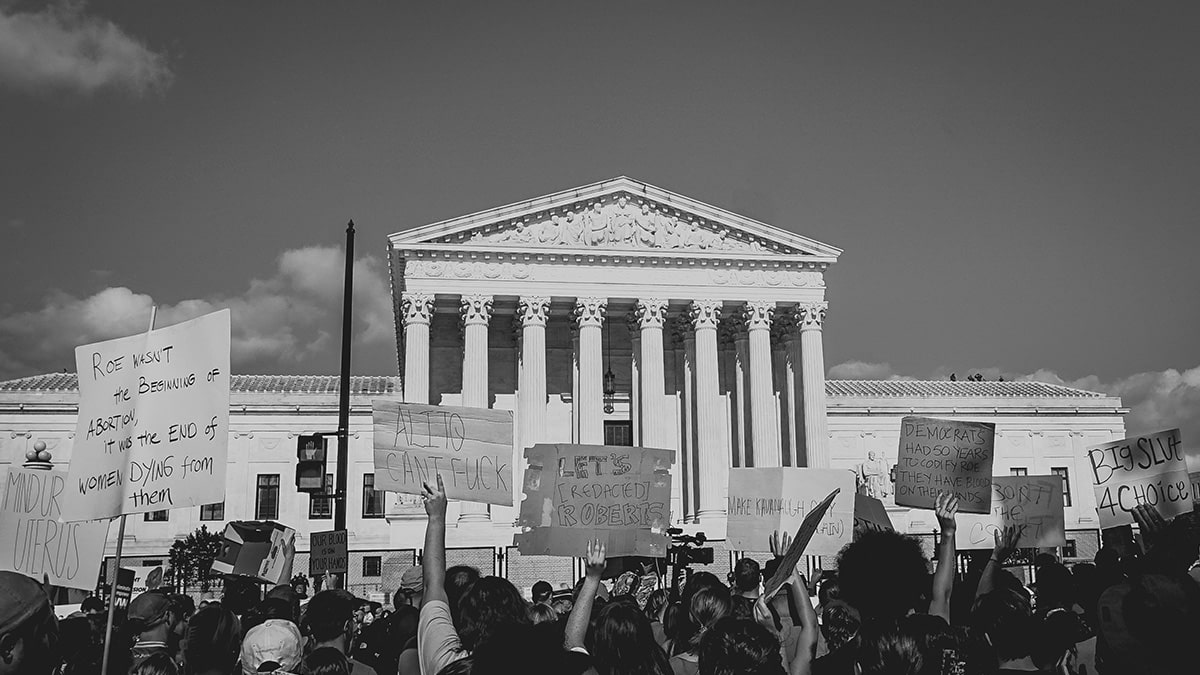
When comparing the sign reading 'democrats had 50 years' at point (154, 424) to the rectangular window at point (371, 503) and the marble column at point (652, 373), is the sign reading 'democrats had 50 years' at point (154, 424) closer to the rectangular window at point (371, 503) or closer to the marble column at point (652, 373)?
the marble column at point (652, 373)

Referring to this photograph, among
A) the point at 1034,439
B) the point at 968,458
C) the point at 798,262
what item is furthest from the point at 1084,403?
the point at 968,458

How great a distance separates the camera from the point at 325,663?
6195mm

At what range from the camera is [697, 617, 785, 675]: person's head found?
5.02 m

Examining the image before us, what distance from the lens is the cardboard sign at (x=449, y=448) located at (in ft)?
31.0

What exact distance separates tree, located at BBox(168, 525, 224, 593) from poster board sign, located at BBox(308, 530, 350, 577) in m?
23.9

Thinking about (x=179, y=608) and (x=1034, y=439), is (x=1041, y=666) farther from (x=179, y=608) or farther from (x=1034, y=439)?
(x=1034, y=439)

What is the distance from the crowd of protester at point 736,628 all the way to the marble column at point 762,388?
3821cm

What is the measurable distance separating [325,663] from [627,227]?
4279cm

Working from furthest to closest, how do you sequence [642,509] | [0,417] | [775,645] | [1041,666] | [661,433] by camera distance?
[0,417] < [661,433] < [642,509] < [1041,666] < [775,645]

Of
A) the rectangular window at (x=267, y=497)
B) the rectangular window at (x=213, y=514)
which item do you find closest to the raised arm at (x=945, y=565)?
the rectangular window at (x=267, y=497)

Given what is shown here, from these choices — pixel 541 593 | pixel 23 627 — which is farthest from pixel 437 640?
pixel 541 593

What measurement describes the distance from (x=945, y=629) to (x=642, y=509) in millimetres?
5285

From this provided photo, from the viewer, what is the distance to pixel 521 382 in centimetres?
4759

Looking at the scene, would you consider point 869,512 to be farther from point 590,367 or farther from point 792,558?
point 590,367
